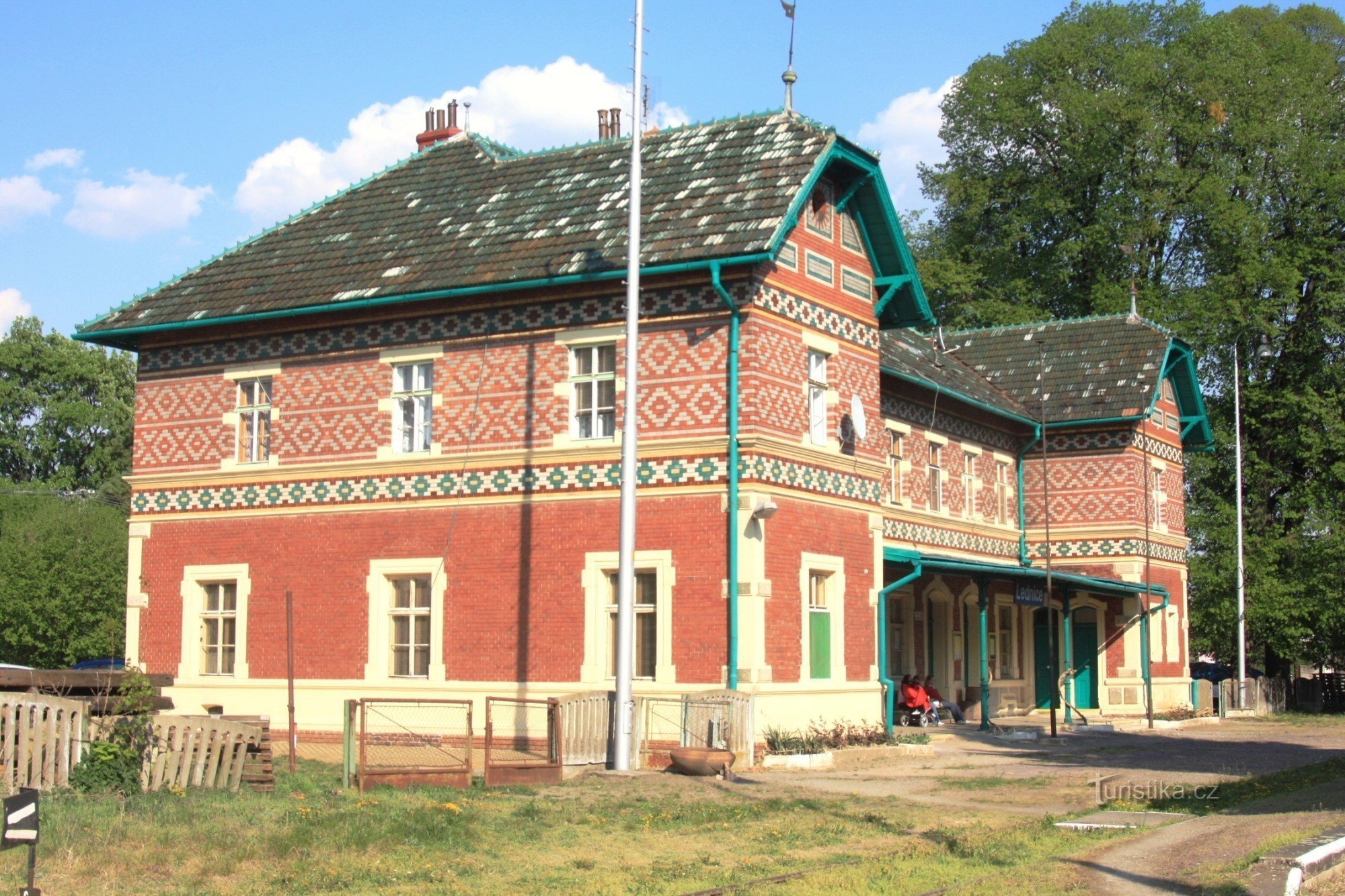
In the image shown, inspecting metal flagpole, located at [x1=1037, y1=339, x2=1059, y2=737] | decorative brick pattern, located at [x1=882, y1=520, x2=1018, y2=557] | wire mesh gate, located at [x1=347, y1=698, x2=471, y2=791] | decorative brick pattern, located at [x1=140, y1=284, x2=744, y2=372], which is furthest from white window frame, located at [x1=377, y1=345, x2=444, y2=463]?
metal flagpole, located at [x1=1037, y1=339, x2=1059, y2=737]

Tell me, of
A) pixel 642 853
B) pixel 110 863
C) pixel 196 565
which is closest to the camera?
pixel 110 863

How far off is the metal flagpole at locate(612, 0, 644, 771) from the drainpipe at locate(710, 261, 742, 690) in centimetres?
196

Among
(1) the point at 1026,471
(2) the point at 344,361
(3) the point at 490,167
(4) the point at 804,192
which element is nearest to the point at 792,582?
(4) the point at 804,192

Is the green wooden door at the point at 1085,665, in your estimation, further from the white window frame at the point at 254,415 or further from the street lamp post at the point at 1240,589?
the white window frame at the point at 254,415

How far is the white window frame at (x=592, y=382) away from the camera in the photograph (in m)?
23.7

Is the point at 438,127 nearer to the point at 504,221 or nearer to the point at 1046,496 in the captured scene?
the point at 504,221

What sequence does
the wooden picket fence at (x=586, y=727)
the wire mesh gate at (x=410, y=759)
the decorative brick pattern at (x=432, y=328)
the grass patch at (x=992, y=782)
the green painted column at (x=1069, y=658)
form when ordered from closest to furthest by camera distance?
the wire mesh gate at (x=410, y=759)
the wooden picket fence at (x=586, y=727)
the grass patch at (x=992, y=782)
the decorative brick pattern at (x=432, y=328)
the green painted column at (x=1069, y=658)

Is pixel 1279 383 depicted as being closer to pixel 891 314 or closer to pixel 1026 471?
pixel 1026 471

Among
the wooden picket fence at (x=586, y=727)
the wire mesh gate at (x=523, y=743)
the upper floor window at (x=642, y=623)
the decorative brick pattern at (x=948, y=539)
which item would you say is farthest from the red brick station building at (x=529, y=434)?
the decorative brick pattern at (x=948, y=539)

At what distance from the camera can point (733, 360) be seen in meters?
22.6

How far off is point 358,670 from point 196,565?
378cm

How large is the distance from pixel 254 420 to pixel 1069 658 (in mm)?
19004

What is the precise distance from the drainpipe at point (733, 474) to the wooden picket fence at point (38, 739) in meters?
9.15

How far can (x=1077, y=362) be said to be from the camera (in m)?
40.0
